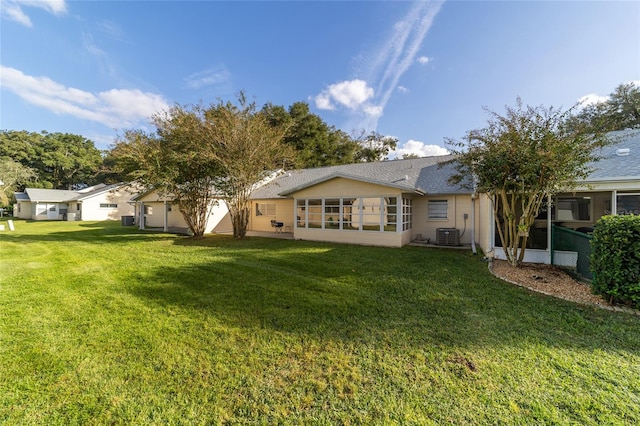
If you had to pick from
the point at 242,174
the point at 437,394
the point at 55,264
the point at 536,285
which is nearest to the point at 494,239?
the point at 536,285

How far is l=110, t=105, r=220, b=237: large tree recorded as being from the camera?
39.9ft

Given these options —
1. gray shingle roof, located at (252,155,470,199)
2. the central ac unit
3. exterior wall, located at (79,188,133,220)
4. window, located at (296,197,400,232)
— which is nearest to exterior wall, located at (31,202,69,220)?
exterior wall, located at (79,188,133,220)

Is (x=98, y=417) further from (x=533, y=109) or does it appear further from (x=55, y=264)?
(x=533, y=109)

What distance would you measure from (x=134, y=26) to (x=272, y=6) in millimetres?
6052

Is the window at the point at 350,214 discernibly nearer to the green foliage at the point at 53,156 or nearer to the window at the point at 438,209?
the window at the point at 438,209

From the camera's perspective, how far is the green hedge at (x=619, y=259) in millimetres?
4277

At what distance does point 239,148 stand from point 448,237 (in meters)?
10.8

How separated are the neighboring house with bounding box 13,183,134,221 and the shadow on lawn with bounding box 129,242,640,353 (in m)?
31.3

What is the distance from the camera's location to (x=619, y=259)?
14.3ft

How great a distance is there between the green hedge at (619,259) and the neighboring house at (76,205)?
37346mm

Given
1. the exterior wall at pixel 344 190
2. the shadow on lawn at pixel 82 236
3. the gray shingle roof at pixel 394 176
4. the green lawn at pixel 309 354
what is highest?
the gray shingle roof at pixel 394 176

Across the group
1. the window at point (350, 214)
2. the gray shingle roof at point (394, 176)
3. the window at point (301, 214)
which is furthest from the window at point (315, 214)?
the window at point (350, 214)

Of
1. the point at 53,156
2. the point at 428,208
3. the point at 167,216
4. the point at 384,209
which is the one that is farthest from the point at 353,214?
the point at 53,156

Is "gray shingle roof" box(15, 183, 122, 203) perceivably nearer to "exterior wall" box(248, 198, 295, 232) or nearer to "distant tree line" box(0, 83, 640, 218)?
"distant tree line" box(0, 83, 640, 218)
